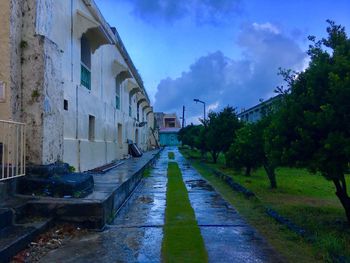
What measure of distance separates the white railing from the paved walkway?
167 cm

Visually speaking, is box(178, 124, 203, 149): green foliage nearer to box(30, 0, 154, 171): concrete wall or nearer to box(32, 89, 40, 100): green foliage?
box(30, 0, 154, 171): concrete wall

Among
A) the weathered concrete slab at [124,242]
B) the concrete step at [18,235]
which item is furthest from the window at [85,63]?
the concrete step at [18,235]

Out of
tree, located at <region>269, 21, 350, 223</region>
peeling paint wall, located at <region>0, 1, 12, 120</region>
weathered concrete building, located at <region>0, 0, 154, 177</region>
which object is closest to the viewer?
tree, located at <region>269, 21, 350, 223</region>

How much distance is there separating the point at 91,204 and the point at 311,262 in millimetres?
3456

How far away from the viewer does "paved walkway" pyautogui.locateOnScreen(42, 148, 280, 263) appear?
5.59 m

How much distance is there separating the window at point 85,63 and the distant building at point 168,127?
246 ft

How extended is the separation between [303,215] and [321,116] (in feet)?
8.83

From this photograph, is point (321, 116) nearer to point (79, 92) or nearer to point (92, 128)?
point (79, 92)

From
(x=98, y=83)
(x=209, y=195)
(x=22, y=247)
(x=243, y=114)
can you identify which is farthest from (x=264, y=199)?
(x=243, y=114)

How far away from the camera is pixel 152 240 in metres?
6.51

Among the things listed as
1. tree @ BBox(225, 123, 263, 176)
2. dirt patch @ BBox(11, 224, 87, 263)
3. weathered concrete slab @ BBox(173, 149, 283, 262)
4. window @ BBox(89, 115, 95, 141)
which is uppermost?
window @ BBox(89, 115, 95, 141)

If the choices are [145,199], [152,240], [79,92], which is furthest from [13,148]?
[79,92]

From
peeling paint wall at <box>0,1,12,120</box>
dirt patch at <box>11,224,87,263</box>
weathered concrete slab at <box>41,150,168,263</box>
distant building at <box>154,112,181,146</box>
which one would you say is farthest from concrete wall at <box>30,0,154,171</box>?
distant building at <box>154,112,181,146</box>

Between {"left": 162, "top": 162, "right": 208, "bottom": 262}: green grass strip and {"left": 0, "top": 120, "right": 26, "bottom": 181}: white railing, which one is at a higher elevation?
{"left": 0, "top": 120, "right": 26, "bottom": 181}: white railing
